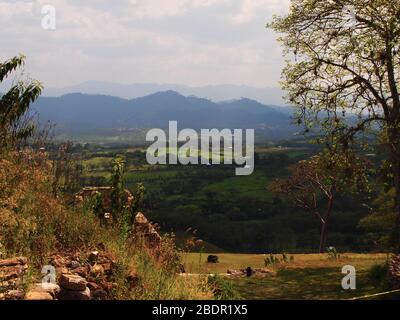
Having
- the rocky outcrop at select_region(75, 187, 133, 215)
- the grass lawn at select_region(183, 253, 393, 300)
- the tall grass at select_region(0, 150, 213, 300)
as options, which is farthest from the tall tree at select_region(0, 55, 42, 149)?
the grass lawn at select_region(183, 253, 393, 300)

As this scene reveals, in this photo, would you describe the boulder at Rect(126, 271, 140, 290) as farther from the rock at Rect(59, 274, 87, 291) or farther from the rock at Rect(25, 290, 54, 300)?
the rock at Rect(25, 290, 54, 300)

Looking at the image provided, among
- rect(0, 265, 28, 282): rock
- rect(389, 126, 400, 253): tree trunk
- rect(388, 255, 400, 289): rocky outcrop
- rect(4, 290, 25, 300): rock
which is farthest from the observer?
rect(389, 126, 400, 253): tree trunk

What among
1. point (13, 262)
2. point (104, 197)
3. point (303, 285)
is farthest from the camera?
point (303, 285)

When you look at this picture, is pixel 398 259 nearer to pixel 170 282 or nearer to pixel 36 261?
pixel 170 282

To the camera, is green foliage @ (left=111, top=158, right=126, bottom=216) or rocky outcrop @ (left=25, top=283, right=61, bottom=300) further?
green foliage @ (left=111, top=158, right=126, bottom=216)

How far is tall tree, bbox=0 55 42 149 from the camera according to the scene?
11.2m

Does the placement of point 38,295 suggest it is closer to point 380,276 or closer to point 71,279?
point 71,279

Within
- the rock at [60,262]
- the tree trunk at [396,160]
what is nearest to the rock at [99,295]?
the rock at [60,262]

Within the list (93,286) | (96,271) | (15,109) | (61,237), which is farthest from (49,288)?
(15,109)

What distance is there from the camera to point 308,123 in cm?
2100

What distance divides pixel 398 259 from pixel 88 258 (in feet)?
36.3

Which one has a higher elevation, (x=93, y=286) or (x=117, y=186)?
(x=117, y=186)

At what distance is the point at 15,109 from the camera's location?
1127 cm
